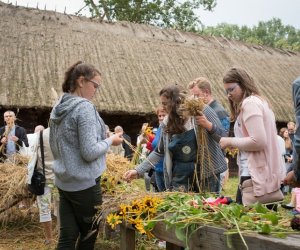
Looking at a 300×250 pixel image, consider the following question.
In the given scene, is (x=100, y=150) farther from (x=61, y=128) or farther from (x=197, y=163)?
(x=197, y=163)

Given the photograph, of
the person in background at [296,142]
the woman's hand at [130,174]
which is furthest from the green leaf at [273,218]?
the woman's hand at [130,174]

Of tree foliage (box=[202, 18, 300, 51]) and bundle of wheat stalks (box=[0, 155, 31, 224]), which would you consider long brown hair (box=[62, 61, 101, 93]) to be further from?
tree foliage (box=[202, 18, 300, 51])

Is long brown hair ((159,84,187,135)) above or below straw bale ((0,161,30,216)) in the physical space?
above

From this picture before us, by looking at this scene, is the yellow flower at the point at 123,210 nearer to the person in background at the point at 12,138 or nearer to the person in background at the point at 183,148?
the person in background at the point at 183,148

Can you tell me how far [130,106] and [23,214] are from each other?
6.15 m

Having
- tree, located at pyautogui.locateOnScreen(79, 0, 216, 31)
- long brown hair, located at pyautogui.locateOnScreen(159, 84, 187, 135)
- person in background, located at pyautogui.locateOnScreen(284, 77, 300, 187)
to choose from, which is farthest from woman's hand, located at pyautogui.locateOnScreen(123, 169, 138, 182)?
tree, located at pyautogui.locateOnScreen(79, 0, 216, 31)

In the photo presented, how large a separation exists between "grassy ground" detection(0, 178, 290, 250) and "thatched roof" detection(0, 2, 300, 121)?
4.89 meters

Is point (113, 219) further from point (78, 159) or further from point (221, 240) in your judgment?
point (221, 240)

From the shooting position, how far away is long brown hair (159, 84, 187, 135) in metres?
3.06

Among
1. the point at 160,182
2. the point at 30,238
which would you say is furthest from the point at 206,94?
the point at 30,238

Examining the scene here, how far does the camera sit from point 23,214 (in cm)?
538

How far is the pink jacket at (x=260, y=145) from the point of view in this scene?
101 inches

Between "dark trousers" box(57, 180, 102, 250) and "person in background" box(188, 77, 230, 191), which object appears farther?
"person in background" box(188, 77, 230, 191)

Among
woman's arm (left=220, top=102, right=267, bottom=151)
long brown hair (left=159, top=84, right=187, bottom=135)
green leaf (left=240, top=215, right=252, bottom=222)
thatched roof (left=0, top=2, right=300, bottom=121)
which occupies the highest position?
thatched roof (left=0, top=2, right=300, bottom=121)
